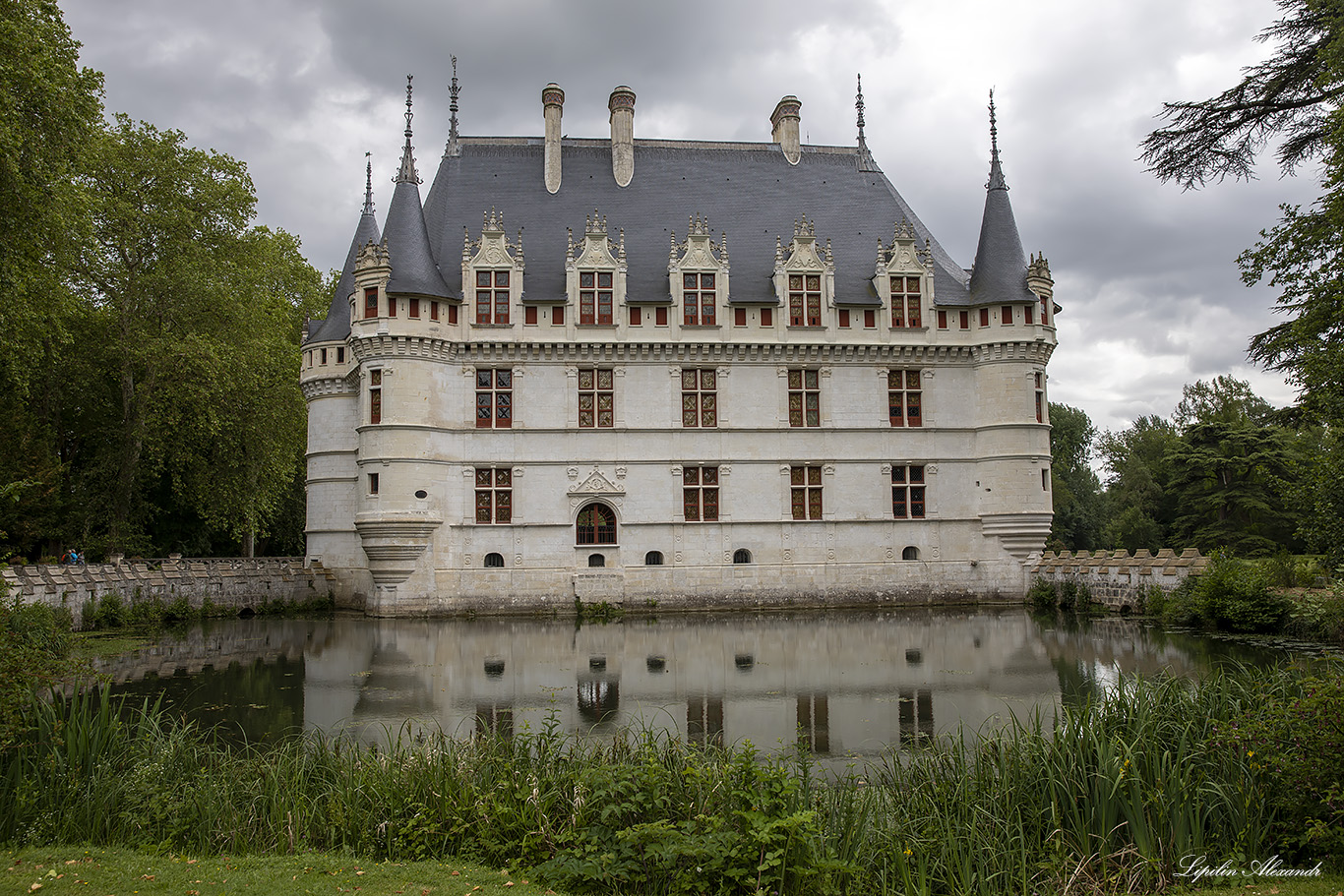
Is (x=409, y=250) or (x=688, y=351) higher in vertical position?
(x=409, y=250)

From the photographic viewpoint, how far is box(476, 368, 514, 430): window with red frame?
27.4m

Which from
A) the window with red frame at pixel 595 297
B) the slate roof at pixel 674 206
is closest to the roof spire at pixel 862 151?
the slate roof at pixel 674 206

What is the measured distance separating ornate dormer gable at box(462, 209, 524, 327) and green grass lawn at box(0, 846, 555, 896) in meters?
22.4

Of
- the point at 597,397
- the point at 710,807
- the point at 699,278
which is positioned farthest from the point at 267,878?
the point at 699,278

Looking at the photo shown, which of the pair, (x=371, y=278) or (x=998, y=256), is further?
(x=998, y=256)

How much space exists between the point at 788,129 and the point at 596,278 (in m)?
10.5

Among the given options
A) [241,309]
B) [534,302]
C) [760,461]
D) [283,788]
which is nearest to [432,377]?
[534,302]

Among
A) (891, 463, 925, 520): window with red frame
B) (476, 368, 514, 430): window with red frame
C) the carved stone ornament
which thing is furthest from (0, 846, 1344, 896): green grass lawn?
(891, 463, 925, 520): window with red frame

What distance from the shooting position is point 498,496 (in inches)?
1069

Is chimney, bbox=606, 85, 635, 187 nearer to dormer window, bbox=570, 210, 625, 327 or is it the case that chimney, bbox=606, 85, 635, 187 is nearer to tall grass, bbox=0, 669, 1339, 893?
dormer window, bbox=570, 210, 625, 327

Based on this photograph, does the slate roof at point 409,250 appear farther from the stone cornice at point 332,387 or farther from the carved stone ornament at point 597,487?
the carved stone ornament at point 597,487

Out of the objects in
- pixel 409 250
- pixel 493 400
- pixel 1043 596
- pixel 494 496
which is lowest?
pixel 1043 596

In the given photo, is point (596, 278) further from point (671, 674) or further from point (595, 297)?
point (671, 674)

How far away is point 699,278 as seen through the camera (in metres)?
28.3
